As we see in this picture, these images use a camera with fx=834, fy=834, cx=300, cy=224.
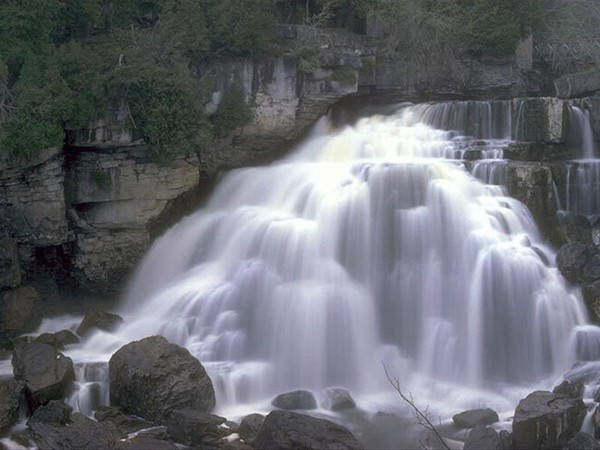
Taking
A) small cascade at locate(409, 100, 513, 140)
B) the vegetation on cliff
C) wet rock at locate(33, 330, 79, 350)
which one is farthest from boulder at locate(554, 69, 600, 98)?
wet rock at locate(33, 330, 79, 350)

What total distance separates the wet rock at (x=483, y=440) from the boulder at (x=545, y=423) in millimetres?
425

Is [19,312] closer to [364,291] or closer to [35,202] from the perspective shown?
[35,202]

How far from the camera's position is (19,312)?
17547 millimetres

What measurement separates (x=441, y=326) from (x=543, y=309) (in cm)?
190

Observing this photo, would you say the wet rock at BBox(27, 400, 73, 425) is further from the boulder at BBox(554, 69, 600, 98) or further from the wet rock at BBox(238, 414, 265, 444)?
the boulder at BBox(554, 69, 600, 98)

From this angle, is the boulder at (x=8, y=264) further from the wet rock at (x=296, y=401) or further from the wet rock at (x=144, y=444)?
the wet rock at (x=296, y=401)

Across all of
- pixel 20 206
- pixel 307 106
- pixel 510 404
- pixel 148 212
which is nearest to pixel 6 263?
pixel 20 206

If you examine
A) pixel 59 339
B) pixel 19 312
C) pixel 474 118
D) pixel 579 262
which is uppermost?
pixel 474 118

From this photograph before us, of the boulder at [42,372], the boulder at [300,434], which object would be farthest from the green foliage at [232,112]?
the boulder at [300,434]

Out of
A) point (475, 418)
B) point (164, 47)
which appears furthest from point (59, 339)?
point (475, 418)

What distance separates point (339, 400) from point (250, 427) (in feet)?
6.22

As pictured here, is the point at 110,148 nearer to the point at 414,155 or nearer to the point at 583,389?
the point at 414,155

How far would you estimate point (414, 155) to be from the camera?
19875mm

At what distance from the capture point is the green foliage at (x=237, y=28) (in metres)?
20.2
